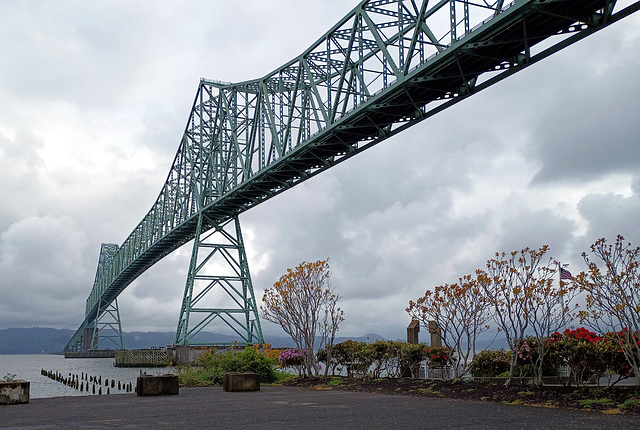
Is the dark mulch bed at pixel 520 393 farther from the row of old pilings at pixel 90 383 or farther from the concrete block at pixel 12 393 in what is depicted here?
the row of old pilings at pixel 90 383

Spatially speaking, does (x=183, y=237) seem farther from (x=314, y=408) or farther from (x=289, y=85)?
(x=314, y=408)

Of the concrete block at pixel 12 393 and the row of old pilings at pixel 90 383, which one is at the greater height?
the concrete block at pixel 12 393

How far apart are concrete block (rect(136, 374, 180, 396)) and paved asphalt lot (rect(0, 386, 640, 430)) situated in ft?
5.78

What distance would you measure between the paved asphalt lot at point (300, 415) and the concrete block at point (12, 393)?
0.32 meters

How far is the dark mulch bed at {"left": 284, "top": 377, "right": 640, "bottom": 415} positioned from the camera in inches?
494

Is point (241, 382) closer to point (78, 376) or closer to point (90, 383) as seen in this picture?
point (90, 383)

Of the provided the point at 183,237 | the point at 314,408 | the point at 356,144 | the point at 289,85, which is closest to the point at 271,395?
the point at 314,408

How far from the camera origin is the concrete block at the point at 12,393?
16406 mm

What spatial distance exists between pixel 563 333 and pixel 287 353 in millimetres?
12485

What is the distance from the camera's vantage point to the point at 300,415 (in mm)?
13086

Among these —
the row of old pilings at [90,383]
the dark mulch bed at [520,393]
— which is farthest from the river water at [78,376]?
the dark mulch bed at [520,393]

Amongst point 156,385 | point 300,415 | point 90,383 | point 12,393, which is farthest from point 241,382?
point 90,383

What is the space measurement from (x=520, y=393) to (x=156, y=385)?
11209 mm

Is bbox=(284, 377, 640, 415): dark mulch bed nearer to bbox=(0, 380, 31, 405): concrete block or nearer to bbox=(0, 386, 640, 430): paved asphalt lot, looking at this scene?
bbox=(0, 386, 640, 430): paved asphalt lot
